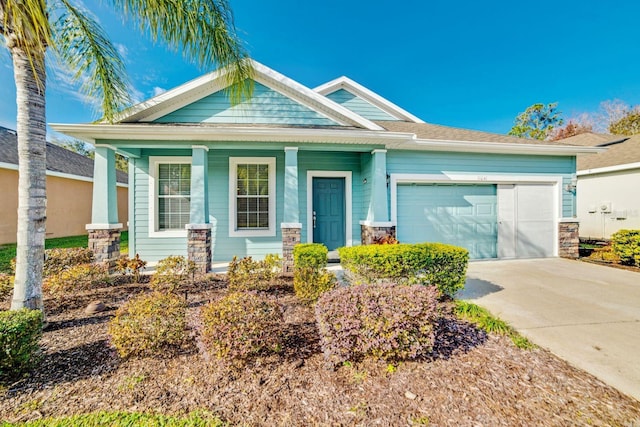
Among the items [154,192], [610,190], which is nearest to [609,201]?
[610,190]

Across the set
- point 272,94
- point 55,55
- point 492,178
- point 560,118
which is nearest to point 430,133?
point 492,178

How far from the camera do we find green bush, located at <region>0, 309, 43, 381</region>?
2209 millimetres

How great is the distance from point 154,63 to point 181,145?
2.41 metres

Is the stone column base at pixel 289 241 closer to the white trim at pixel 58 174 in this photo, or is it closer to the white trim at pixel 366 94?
the white trim at pixel 366 94

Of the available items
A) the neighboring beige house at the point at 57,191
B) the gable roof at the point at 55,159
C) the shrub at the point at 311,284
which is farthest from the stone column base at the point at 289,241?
the gable roof at the point at 55,159

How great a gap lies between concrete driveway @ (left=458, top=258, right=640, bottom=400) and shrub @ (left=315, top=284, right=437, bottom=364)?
4.90 ft

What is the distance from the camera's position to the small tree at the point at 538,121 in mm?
20141

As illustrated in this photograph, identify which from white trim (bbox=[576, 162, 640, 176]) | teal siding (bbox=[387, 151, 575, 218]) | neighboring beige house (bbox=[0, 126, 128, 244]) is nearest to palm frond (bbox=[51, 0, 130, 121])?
teal siding (bbox=[387, 151, 575, 218])

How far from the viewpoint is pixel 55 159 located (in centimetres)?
1250

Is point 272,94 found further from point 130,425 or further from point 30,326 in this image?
point 130,425

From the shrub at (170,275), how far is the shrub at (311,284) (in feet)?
6.68

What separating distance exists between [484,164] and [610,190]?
21.7ft

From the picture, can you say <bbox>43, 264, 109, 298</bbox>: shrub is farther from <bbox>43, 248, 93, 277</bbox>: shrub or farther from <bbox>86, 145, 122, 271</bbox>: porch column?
<bbox>86, 145, 122, 271</bbox>: porch column

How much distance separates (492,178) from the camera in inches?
293
